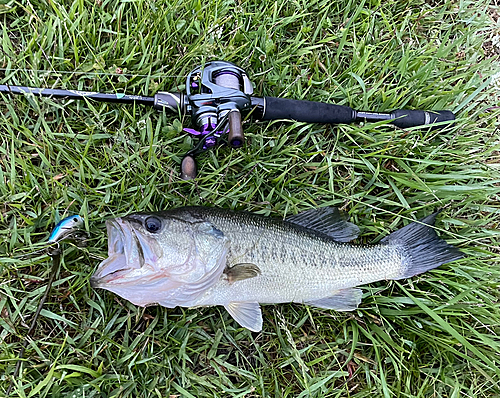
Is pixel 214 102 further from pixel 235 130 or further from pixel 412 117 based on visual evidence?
pixel 412 117

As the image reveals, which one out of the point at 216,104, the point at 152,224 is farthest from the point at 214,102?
the point at 152,224

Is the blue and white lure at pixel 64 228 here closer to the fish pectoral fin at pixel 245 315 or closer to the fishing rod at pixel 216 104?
the fishing rod at pixel 216 104

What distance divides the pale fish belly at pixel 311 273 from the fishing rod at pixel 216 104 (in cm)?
88

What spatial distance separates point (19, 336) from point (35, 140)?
140 cm

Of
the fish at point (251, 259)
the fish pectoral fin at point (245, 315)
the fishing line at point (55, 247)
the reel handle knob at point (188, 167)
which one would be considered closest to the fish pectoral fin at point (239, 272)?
the fish at point (251, 259)

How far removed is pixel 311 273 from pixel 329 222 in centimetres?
44

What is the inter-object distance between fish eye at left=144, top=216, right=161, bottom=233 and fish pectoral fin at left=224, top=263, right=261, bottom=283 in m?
0.52

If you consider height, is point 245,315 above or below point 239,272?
below

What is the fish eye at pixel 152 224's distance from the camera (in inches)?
88.3

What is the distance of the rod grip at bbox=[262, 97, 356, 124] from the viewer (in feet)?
9.34

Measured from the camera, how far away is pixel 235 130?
2436 mm

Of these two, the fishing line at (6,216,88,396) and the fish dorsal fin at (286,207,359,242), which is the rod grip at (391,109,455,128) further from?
the fishing line at (6,216,88,396)

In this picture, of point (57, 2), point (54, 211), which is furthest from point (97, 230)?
point (57, 2)

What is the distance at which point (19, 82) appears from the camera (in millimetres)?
2824
